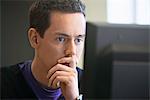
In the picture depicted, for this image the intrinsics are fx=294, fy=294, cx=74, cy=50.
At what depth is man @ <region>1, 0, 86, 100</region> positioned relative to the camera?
95 centimetres

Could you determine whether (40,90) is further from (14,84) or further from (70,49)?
(70,49)

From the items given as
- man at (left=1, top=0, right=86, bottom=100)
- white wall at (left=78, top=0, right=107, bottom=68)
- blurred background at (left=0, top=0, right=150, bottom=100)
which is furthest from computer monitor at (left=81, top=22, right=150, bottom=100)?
white wall at (left=78, top=0, right=107, bottom=68)

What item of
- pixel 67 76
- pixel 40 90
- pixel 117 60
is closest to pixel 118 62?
pixel 117 60

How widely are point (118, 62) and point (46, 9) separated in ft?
2.26

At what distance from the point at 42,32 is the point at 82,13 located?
174 mm

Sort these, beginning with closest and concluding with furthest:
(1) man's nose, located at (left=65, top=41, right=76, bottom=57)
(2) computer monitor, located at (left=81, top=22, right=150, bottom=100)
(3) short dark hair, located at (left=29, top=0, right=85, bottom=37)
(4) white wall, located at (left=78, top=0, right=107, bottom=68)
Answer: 1. (2) computer monitor, located at (left=81, top=22, right=150, bottom=100)
2. (1) man's nose, located at (left=65, top=41, right=76, bottom=57)
3. (3) short dark hair, located at (left=29, top=0, right=85, bottom=37)
4. (4) white wall, located at (left=78, top=0, right=107, bottom=68)

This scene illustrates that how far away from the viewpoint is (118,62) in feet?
1.74

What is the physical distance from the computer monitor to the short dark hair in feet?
1.85

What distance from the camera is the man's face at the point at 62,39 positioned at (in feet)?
3.24

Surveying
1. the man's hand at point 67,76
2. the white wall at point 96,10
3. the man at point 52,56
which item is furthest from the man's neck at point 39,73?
the white wall at point 96,10

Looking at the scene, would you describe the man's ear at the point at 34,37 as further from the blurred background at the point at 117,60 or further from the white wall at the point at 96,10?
the white wall at the point at 96,10

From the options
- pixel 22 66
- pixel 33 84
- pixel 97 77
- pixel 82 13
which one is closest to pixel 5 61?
pixel 22 66

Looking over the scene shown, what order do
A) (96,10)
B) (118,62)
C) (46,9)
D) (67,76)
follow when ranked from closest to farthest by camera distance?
(118,62), (67,76), (46,9), (96,10)

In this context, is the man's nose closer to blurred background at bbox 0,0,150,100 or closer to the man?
the man
